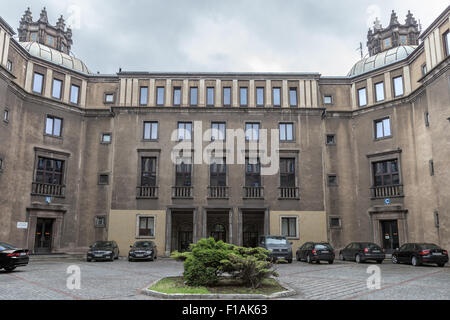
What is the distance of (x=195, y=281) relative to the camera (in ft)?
38.5

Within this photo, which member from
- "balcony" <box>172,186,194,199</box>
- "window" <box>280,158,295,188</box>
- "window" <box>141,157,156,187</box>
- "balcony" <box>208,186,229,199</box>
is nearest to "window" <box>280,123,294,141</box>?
"window" <box>280,158,295,188</box>

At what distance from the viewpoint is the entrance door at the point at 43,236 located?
1069 inches

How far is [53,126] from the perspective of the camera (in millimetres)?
28969

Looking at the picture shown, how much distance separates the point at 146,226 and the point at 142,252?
3.86 meters

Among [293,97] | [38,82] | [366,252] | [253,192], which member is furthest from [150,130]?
[366,252]

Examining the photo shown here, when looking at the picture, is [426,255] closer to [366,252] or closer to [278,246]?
[366,252]

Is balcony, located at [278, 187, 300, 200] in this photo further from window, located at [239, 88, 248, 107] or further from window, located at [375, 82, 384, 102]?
window, located at [375, 82, 384, 102]

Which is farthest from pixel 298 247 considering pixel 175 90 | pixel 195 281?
pixel 195 281

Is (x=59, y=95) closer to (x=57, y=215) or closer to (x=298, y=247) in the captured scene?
(x=57, y=215)

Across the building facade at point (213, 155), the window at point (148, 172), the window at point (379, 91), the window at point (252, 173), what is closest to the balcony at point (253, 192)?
the building facade at point (213, 155)

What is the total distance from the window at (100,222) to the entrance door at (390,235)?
69.9ft

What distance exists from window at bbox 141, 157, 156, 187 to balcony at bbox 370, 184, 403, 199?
16836 mm

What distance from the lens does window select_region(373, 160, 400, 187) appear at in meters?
27.9

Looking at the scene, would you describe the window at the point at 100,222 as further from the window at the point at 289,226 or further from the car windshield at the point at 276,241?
the window at the point at 289,226
